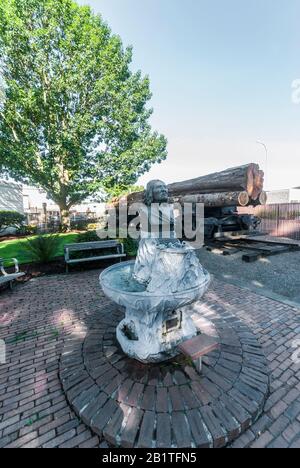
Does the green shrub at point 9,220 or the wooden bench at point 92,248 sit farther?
the green shrub at point 9,220

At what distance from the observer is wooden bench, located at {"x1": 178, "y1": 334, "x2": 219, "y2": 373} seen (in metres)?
2.14

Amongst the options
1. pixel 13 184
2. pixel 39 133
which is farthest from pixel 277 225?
pixel 13 184

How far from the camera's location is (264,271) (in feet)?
21.0

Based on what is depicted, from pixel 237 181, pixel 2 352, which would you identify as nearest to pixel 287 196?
pixel 237 181

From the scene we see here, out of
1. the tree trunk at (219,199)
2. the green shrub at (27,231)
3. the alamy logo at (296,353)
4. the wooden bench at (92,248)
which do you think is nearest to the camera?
the alamy logo at (296,353)

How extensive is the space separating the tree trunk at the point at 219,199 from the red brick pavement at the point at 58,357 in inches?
121

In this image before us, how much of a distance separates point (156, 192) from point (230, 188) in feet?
17.0

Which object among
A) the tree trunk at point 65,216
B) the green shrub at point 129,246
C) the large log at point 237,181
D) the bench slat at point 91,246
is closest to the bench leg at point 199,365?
the bench slat at point 91,246

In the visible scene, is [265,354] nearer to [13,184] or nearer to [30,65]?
[30,65]

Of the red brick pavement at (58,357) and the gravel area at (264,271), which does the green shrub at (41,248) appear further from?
the gravel area at (264,271)

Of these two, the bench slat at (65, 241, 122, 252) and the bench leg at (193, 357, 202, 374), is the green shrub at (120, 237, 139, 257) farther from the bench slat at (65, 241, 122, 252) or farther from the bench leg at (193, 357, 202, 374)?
the bench leg at (193, 357, 202, 374)

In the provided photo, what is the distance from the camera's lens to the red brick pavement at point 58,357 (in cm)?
190

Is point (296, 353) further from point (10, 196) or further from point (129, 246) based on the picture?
point (10, 196)

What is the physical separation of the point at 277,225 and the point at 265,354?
11.7 meters
